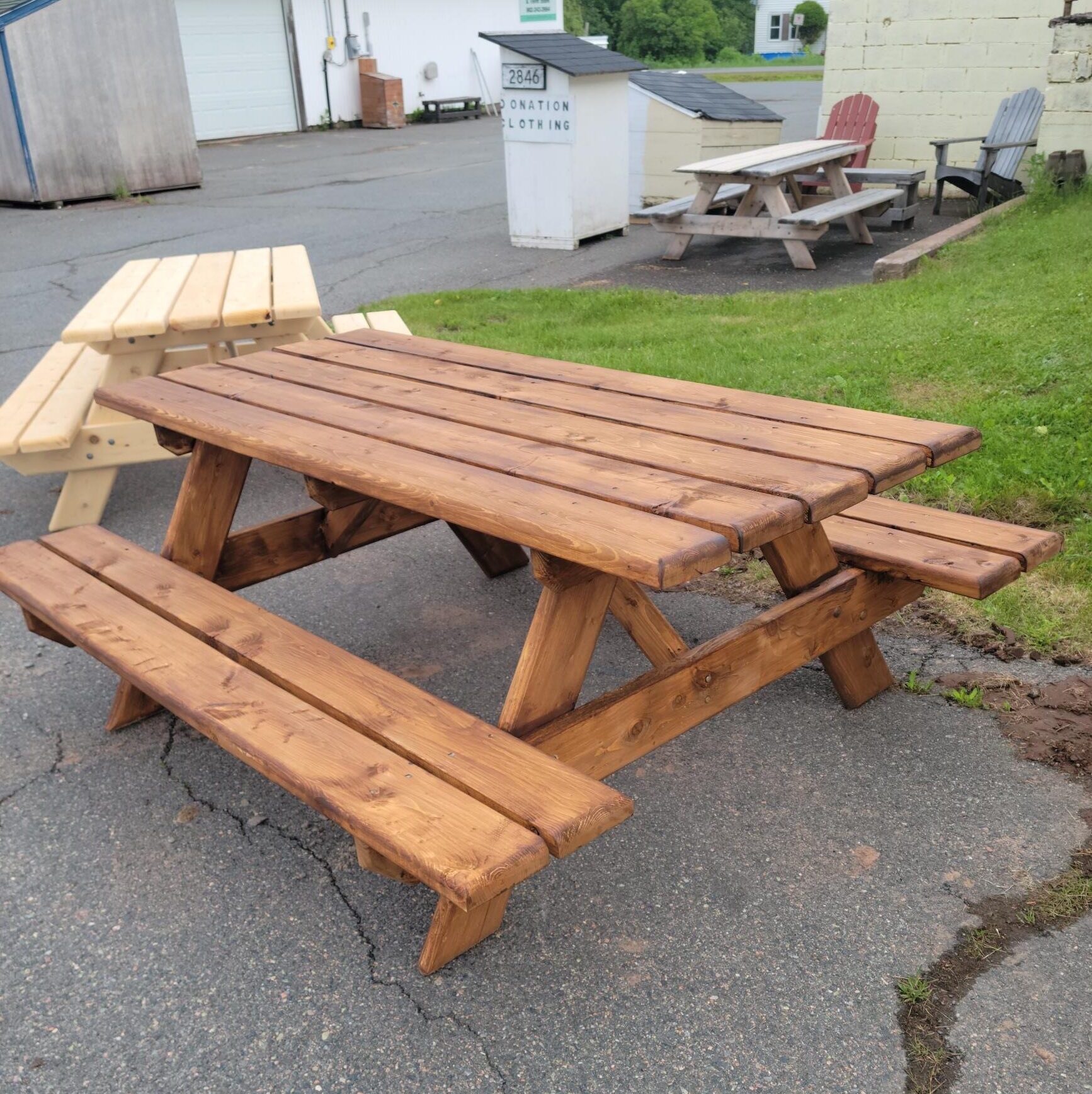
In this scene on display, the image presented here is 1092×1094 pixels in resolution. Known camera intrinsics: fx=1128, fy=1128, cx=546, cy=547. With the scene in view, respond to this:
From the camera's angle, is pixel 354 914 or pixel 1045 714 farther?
pixel 1045 714

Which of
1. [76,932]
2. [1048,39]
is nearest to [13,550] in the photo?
[76,932]

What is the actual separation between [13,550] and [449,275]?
18.9 feet

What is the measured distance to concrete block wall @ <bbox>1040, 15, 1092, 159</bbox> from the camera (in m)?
8.20

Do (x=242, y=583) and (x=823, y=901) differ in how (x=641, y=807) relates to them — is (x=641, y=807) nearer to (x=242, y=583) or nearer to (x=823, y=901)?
(x=823, y=901)

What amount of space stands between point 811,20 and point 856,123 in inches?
1627

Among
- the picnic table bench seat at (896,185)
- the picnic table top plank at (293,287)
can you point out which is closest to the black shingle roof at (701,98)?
the picnic table bench seat at (896,185)

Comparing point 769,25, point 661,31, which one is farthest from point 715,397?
point 769,25

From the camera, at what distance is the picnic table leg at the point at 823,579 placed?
256cm

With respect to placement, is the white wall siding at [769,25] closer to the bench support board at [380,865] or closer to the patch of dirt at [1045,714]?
the patch of dirt at [1045,714]

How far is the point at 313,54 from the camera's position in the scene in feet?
66.0

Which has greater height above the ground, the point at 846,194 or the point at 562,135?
the point at 562,135

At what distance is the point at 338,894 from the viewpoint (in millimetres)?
2316

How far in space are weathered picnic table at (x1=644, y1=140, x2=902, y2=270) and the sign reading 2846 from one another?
1324 mm

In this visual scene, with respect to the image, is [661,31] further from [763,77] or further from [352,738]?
[352,738]
